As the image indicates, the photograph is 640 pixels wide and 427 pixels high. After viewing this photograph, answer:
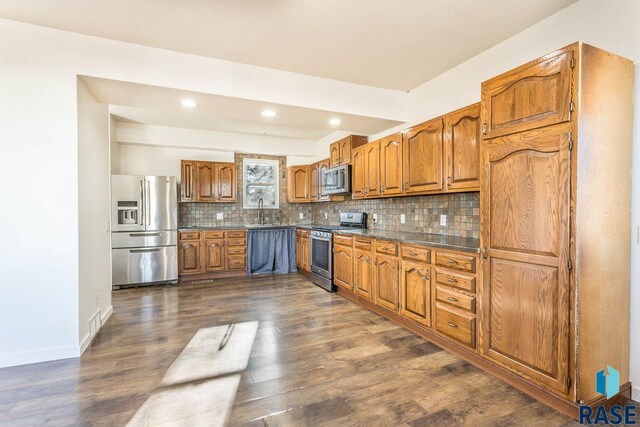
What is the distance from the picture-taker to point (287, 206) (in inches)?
266

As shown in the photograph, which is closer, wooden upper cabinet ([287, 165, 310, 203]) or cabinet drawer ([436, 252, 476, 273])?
cabinet drawer ([436, 252, 476, 273])

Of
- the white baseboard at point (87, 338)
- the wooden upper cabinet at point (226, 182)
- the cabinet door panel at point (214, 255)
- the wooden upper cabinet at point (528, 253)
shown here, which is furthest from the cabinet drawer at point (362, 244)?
the wooden upper cabinet at point (226, 182)

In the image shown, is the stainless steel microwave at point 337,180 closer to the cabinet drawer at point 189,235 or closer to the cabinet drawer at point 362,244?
the cabinet drawer at point 362,244

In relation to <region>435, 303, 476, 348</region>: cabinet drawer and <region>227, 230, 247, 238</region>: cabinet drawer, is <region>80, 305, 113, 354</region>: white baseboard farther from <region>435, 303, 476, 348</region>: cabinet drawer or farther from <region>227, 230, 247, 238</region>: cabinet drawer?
<region>435, 303, 476, 348</region>: cabinet drawer

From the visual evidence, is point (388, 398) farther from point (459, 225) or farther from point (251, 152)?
point (251, 152)

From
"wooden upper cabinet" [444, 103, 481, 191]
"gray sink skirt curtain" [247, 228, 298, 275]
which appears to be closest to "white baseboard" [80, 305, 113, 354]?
"gray sink skirt curtain" [247, 228, 298, 275]

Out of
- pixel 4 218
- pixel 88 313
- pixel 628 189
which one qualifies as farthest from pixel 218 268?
pixel 628 189

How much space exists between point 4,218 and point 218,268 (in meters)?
3.32

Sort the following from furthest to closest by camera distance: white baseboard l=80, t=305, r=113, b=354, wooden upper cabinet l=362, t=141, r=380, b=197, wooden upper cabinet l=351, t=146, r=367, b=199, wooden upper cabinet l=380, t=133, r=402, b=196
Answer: wooden upper cabinet l=351, t=146, r=367, b=199 → wooden upper cabinet l=362, t=141, r=380, b=197 → wooden upper cabinet l=380, t=133, r=402, b=196 → white baseboard l=80, t=305, r=113, b=354

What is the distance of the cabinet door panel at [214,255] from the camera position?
538 centimetres

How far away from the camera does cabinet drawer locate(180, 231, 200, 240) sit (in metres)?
5.26

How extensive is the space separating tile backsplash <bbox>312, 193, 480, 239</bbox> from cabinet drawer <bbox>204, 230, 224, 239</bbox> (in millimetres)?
2467

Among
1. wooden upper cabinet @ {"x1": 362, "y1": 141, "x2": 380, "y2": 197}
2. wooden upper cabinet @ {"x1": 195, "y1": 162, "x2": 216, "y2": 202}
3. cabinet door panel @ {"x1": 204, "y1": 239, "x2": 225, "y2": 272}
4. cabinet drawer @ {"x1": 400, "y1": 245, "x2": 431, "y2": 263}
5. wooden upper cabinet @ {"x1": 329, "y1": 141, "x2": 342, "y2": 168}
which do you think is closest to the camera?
cabinet drawer @ {"x1": 400, "y1": 245, "x2": 431, "y2": 263}

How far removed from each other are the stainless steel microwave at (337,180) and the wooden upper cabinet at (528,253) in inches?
101
